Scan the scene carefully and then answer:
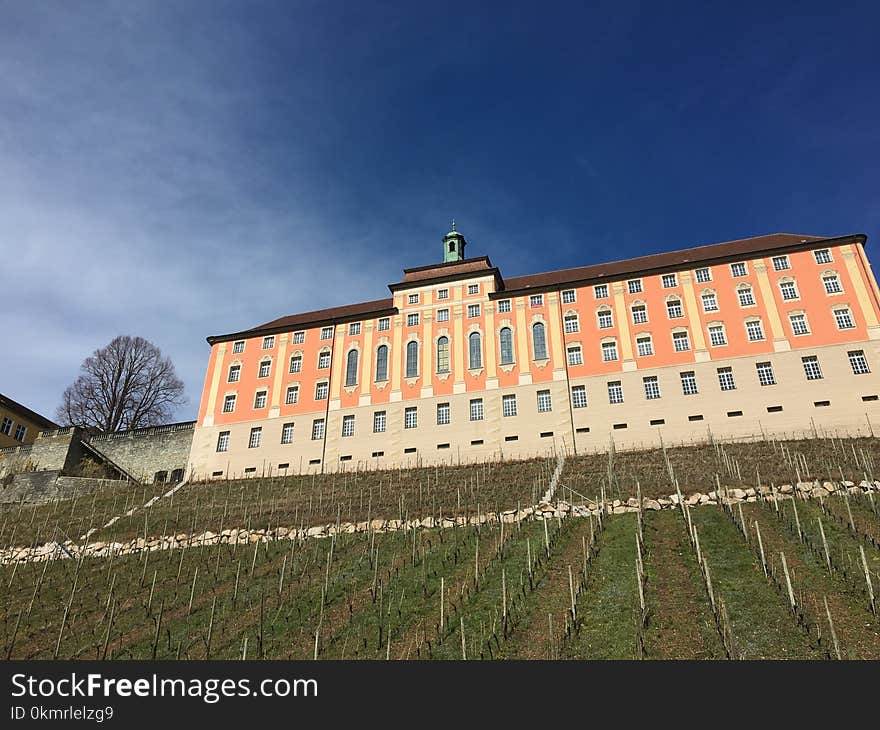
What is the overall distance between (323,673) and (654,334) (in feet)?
106

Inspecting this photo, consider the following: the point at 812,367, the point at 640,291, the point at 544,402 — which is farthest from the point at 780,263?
the point at 544,402

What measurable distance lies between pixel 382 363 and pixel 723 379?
22.6m

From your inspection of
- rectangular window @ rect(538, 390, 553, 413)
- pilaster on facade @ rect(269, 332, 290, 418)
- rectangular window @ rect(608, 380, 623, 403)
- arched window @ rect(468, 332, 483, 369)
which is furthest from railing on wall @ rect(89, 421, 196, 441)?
rectangular window @ rect(608, 380, 623, 403)

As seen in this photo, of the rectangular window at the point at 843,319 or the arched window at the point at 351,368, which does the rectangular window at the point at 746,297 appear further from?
the arched window at the point at 351,368

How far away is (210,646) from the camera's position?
13.2m

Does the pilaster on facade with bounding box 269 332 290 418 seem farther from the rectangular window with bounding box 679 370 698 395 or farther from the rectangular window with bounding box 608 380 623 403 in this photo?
the rectangular window with bounding box 679 370 698 395

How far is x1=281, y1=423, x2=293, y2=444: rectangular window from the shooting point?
3962 centimetres

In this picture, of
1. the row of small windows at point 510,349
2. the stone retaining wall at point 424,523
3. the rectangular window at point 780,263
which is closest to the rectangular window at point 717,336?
the row of small windows at point 510,349

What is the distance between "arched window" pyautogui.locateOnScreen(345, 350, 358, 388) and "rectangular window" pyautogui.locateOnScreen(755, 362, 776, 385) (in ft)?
86.1

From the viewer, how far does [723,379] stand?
33.3 m

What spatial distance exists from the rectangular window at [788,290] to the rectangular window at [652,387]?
9403 mm

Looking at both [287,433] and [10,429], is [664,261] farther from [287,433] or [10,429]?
[10,429]

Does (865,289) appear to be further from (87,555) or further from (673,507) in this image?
(87,555)

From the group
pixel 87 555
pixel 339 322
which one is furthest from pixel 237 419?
pixel 87 555
